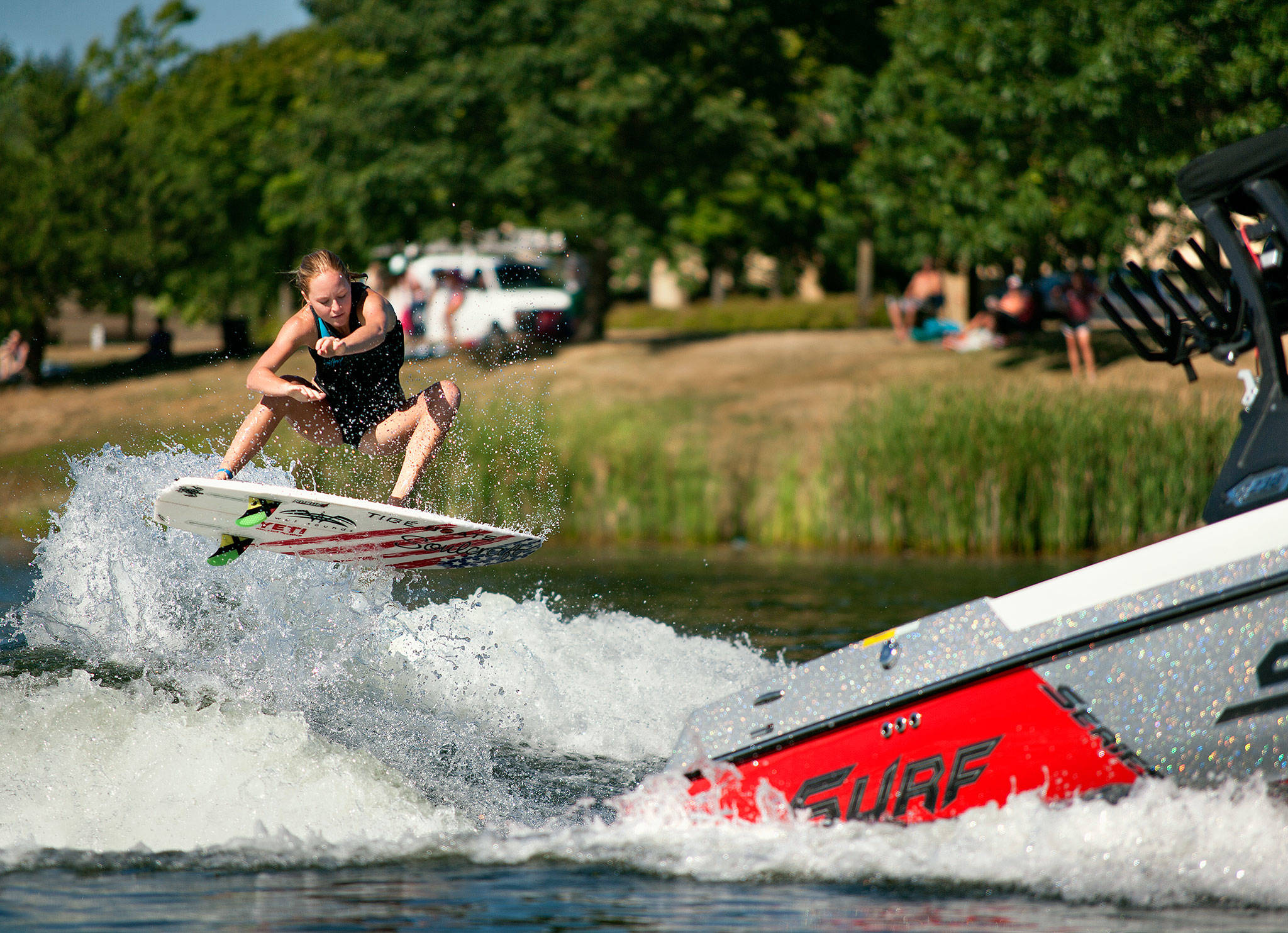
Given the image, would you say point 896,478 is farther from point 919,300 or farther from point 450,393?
point 450,393

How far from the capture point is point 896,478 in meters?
14.8

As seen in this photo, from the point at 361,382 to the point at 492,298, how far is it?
18530 mm

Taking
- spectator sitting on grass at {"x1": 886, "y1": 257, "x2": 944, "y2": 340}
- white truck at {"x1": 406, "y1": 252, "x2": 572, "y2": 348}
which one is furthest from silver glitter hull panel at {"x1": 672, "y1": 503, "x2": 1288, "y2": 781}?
spectator sitting on grass at {"x1": 886, "y1": 257, "x2": 944, "y2": 340}

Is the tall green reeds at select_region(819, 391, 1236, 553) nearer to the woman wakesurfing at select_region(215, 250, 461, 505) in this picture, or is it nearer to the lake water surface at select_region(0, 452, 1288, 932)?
the lake water surface at select_region(0, 452, 1288, 932)

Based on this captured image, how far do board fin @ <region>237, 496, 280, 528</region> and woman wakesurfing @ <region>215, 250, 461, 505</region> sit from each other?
206 mm

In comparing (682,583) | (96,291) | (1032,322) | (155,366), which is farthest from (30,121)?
(682,583)

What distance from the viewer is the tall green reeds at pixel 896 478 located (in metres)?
14.1

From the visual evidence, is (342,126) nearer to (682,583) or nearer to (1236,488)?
(682,583)

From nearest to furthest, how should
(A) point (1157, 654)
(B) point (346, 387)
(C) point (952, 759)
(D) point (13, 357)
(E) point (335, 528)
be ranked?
(A) point (1157, 654) < (C) point (952, 759) < (E) point (335, 528) < (B) point (346, 387) < (D) point (13, 357)

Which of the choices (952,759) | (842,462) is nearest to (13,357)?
(842,462)

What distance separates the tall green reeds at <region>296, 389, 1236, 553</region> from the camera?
14133 mm

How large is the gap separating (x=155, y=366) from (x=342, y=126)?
4851 mm

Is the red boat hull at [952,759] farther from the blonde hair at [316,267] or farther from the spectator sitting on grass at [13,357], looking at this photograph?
the spectator sitting on grass at [13,357]

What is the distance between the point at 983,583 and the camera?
12.0 meters
